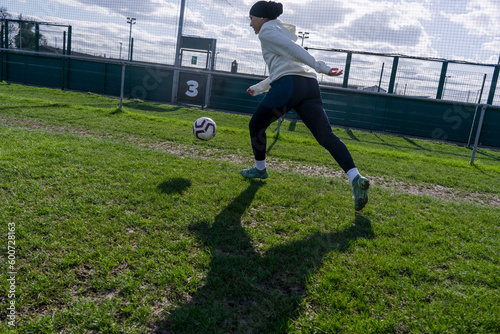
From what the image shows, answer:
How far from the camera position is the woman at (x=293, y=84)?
338cm

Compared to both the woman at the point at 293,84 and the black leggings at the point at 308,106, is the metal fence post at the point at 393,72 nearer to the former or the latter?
the woman at the point at 293,84

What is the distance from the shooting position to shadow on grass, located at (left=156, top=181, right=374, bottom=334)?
1.76 meters

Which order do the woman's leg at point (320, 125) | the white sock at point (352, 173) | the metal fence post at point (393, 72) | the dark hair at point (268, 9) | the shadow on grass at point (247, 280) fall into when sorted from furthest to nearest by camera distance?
the metal fence post at point (393, 72) → the dark hair at point (268, 9) → the woman's leg at point (320, 125) → the white sock at point (352, 173) → the shadow on grass at point (247, 280)

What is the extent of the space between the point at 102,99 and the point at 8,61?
33.2 feet

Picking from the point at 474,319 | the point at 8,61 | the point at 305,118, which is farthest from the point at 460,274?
the point at 8,61

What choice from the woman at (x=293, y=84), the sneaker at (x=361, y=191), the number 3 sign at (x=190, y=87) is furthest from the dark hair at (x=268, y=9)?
the number 3 sign at (x=190, y=87)

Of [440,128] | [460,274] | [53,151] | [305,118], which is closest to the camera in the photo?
[460,274]

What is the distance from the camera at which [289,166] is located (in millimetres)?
5496

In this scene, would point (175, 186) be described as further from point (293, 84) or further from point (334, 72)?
point (334, 72)

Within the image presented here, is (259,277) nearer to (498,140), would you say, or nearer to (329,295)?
(329,295)

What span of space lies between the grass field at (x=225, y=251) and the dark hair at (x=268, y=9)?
1842 mm

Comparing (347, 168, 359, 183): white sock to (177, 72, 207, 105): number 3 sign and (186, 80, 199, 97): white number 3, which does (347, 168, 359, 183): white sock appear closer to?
(177, 72, 207, 105): number 3 sign

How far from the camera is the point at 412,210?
12.2 ft

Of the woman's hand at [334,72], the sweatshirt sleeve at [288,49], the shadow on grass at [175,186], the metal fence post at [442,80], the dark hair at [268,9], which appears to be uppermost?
the metal fence post at [442,80]
